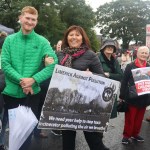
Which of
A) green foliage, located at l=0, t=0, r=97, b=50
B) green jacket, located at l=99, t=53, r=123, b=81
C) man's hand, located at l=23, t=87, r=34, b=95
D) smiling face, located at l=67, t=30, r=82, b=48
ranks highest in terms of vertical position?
green foliage, located at l=0, t=0, r=97, b=50

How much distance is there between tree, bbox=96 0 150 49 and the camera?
72.1m

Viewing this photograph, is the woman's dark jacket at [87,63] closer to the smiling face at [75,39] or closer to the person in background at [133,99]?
the smiling face at [75,39]

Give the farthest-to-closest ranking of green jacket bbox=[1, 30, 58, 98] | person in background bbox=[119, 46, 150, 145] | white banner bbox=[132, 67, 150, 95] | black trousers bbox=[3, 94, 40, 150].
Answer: person in background bbox=[119, 46, 150, 145] < white banner bbox=[132, 67, 150, 95] < black trousers bbox=[3, 94, 40, 150] < green jacket bbox=[1, 30, 58, 98]

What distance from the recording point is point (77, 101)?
3389 millimetres

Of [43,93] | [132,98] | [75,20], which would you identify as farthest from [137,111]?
[75,20]

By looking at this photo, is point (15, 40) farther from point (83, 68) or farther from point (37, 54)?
point (83, 68)

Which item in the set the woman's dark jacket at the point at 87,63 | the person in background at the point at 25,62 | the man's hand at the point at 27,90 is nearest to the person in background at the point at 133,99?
the woman's dark jacket at the point at 87,63

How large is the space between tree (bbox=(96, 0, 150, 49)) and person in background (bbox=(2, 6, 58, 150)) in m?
68.6

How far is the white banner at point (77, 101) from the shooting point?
130 inches

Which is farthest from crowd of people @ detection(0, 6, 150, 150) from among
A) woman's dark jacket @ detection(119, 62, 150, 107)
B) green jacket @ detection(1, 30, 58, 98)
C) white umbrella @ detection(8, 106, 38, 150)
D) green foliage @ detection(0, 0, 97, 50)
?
green foliage @ detection(0, 0, 97, 50)

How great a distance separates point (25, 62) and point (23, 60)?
0.03 m

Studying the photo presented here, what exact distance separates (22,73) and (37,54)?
26 centimetres

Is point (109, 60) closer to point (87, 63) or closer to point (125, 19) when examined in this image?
point (87, 63)

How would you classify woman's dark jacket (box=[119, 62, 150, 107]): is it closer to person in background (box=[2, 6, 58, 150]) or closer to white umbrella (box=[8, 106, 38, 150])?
person in background (box=[2, 6, 58, 150])
